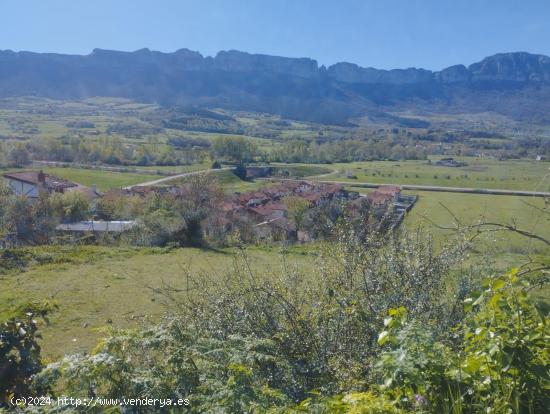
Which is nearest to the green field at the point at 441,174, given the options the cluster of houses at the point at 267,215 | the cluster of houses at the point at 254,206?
the cluster of houses at the point at 254,206

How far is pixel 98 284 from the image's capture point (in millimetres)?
11758

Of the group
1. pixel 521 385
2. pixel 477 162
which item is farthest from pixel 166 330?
pixel 477 162

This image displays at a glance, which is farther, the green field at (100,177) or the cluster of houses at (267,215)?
the green field at (100,177)

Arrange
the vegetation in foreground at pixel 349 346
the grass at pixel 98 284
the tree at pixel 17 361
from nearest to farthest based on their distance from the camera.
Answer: the vegetation in foreground at pixel 349 346 < the tree at pixel 17 361 < the grass at pixel 98 284

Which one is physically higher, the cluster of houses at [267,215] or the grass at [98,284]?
the grass at [98,284]

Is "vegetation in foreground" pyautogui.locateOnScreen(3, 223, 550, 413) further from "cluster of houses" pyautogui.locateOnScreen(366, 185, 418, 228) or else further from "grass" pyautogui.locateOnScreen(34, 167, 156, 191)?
"grass" pyautogui.locateOnScreen(34, 167, 156, 191)

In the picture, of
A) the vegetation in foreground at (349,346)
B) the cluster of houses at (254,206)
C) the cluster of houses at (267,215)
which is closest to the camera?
the vegetation in foreground at (349,346)

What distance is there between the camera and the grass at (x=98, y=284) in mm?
8477

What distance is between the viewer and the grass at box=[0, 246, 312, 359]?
848 centimetres

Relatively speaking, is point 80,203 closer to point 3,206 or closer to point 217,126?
point 3,206

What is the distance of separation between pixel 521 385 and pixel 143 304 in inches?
355

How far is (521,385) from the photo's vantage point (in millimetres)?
2326

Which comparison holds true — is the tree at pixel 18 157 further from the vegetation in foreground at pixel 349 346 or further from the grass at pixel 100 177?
the vegetation in foreground at pixel 349 346


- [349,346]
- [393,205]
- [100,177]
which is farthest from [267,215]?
[100,177]
